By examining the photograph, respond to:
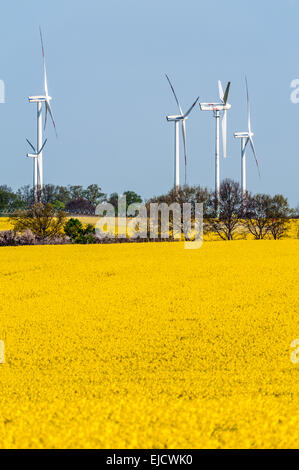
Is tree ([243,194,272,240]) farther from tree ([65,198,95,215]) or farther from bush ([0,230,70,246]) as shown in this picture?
tree ([65,198,95,215])

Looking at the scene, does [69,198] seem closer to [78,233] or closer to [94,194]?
[94,194]

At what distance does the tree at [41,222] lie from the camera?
44.8m

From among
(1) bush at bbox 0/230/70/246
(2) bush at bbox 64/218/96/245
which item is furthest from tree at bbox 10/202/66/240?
(1) bush at bbox 0/230/70/246

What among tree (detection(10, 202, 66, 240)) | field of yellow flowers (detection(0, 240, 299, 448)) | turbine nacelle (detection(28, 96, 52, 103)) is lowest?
field of yellow flowers (detection(0, 240, 299, 448))

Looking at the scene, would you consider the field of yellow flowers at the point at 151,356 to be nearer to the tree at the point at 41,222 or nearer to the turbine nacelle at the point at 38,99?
the tree at the point at 41,222

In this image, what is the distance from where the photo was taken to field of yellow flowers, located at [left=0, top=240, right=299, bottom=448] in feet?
18.4

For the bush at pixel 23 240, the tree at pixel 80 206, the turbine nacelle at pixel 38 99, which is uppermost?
the turbine nacelle at pixel 38 99

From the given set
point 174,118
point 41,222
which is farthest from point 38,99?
point 41,222

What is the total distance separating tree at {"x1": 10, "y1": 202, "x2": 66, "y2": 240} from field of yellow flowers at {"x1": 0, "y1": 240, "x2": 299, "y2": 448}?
888 inches

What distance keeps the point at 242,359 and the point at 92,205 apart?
98.4 metres

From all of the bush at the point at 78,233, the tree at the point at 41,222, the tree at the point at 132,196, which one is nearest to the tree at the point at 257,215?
the bush at the point at 78,233

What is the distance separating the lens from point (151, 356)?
33.8ft

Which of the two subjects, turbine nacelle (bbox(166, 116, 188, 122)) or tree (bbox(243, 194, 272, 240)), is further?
turbine nacelle (bbox(166, 116, 188, 122))

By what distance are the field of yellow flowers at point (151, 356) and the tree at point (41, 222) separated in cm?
2257
